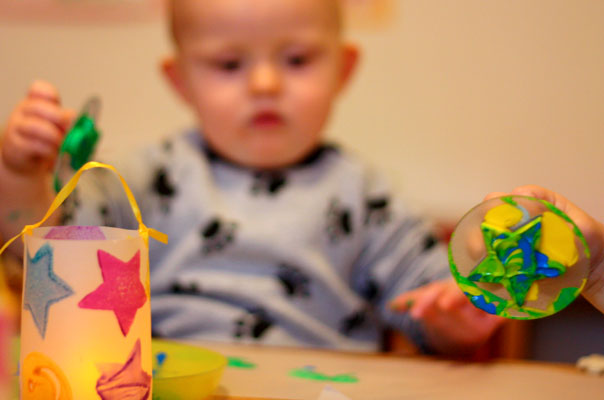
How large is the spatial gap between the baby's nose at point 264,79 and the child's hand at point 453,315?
1.00 feet

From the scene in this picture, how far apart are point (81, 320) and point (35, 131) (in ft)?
1.13

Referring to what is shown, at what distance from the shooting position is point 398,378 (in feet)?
1.71

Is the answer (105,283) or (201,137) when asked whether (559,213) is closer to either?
(105,283)

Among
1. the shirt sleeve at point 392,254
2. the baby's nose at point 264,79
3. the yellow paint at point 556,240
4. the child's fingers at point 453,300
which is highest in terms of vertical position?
the baby's nose at point 264,79

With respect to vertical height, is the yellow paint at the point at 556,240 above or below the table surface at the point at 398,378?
above

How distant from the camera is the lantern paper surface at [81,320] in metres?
0.34

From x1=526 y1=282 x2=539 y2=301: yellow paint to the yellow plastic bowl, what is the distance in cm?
23

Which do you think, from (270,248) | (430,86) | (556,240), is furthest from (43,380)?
(430,86)

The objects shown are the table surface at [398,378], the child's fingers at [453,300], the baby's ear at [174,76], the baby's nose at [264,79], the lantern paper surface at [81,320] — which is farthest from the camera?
the baby's ear at [174,76]

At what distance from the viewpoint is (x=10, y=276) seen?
1.76 feet

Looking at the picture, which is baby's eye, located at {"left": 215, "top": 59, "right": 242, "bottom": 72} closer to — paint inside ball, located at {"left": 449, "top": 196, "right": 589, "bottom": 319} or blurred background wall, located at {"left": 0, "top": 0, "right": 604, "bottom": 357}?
blurred background wall, located at {"left": 0, "top": 0, "right": 604, "bottom": 357}

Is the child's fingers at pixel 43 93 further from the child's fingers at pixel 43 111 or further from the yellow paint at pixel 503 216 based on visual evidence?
the yellow paint at pixel 503 216

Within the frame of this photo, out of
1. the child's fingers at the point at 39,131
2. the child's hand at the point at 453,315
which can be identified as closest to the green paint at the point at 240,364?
the child's hand at the point at 453,315

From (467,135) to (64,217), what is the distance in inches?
24.4
